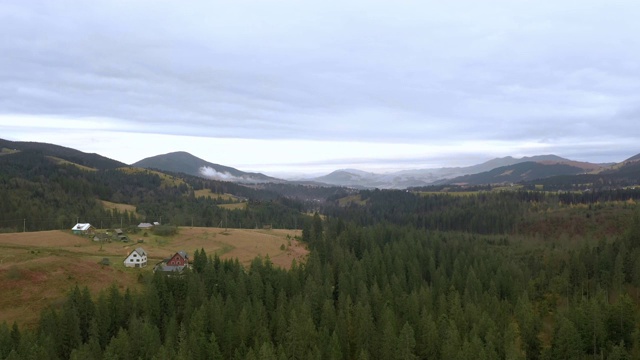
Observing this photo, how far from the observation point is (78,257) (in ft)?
302

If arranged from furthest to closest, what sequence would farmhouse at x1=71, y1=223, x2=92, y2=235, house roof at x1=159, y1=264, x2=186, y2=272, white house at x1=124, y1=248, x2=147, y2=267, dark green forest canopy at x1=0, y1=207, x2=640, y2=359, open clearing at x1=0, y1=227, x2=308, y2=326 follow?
farmhouse at x1=71, y1=223, x2=92, y2=235, white house at x1=124, y1=248, x2=147, y2=267, house roof at x1=159, y1=264, x2=186, y2=272, open clearing at x1=0, y1=227, x2=308, y2=326, dark green forest canopy at x1=0, y1=207, x2=640, y2=359

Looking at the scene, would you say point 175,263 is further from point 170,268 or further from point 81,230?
point 81,230

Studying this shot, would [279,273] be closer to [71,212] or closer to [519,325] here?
[519,325]

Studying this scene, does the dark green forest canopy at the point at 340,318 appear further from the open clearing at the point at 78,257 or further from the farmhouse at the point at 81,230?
the farmhouse at the point at 81,230

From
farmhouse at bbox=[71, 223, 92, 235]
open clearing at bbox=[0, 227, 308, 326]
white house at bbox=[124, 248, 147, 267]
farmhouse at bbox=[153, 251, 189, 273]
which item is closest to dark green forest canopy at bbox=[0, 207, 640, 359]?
open clearing at bbox=[0, 227, 308, 326]

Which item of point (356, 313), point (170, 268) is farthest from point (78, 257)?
point (356, 313)

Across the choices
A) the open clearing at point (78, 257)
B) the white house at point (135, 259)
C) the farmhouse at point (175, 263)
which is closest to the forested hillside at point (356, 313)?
the open clearing at point (78, 257)

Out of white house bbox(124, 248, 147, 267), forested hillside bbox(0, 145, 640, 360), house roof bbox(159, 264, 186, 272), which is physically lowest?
forested hillside bbox(0, 145, 640, 360)

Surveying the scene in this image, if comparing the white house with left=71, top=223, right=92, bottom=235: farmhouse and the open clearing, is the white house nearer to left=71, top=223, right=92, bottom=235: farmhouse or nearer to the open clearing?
the open clearing

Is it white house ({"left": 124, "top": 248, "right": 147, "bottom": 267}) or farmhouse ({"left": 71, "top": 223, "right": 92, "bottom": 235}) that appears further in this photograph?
farmhouse ({"left": 71, "top": 223, "right": 92, "bottom": 235})

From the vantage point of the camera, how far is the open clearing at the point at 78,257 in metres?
69.8

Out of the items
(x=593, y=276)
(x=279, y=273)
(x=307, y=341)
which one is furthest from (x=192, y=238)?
(x=593, y=276)

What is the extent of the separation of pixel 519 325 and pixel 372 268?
112ft

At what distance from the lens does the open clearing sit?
6975cm
